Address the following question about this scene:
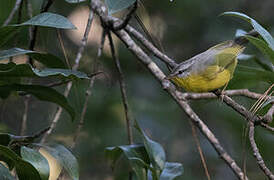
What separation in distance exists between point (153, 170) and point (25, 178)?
1.80ft

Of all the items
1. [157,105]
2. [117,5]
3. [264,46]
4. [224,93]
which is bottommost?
[157,105]

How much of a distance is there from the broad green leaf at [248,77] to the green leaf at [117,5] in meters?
0.82

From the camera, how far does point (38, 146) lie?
1.69 metres

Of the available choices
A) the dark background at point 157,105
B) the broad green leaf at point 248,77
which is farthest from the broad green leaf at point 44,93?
the dark background at point 157,105

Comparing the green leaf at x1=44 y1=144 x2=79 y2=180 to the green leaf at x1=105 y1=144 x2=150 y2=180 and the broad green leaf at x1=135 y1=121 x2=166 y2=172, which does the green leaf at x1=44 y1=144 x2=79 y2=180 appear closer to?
the green leaf at x1=105 y1=144 x2=150 y2=180

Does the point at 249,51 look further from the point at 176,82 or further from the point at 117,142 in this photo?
the point at 176,82

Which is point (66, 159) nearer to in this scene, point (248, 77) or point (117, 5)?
point (117, 5)

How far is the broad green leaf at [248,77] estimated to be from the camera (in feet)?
6.48

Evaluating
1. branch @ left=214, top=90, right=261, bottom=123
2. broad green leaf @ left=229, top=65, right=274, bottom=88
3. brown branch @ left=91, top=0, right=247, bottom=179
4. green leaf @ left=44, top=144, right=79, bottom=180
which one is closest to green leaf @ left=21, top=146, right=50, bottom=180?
green leaf @ left=44, top=144, right=79, bottom=180

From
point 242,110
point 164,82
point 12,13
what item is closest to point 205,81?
point 164,82

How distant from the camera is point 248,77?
6.79 feet

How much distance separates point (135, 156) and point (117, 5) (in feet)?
2.32

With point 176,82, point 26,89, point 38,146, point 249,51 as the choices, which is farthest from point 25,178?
point 249,51

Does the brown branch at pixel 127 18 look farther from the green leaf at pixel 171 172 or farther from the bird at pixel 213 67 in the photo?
the green leaf at pixel 171 172
